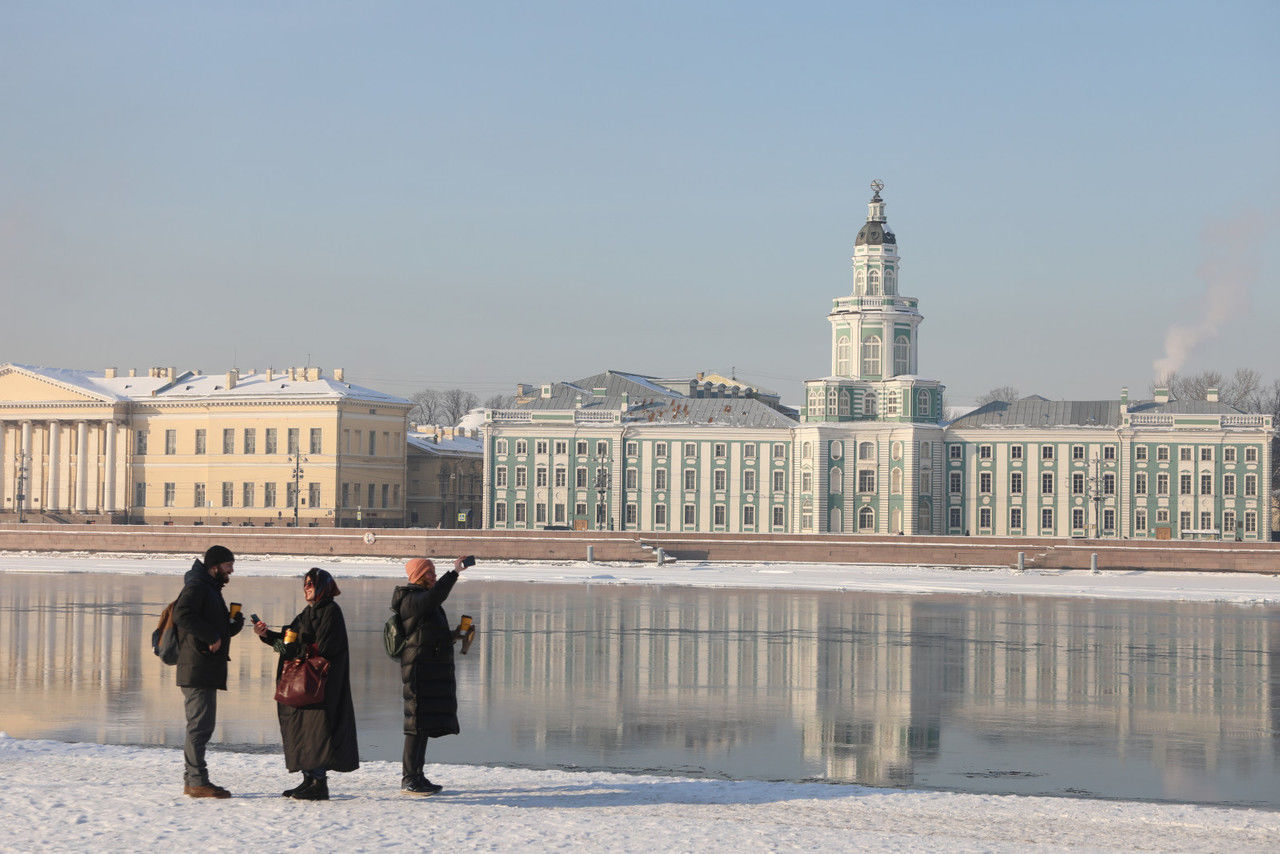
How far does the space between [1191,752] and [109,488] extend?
87.0 metres

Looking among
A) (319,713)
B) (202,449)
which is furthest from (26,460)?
(319,713)

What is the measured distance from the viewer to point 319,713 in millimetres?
12773

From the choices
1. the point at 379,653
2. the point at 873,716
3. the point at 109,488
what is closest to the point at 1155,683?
the point at 873,716

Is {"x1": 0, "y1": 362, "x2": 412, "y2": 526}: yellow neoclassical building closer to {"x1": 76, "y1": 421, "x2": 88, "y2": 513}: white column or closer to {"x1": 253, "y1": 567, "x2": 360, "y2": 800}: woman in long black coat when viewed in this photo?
Answer: {"x1": 76, "y1": 421, "x2": 88, "y2": 513}: white column

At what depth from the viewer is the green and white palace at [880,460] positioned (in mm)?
84812

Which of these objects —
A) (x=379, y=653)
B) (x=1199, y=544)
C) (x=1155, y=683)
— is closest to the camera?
(x=1155, y=683)

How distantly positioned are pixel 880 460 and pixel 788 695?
6569cm

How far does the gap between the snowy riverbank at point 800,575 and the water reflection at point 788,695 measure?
1421cm

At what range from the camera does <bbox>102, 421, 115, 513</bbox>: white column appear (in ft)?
317

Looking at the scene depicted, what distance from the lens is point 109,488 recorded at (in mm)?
97062

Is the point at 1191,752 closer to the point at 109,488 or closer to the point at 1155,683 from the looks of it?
the point at 1155,683

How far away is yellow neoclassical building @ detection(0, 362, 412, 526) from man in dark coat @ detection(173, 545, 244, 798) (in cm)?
7929

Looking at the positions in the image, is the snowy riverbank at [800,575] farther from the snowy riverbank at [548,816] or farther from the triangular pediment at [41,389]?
the snowy riverbank at [548,816]

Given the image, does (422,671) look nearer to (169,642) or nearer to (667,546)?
(169,642)
